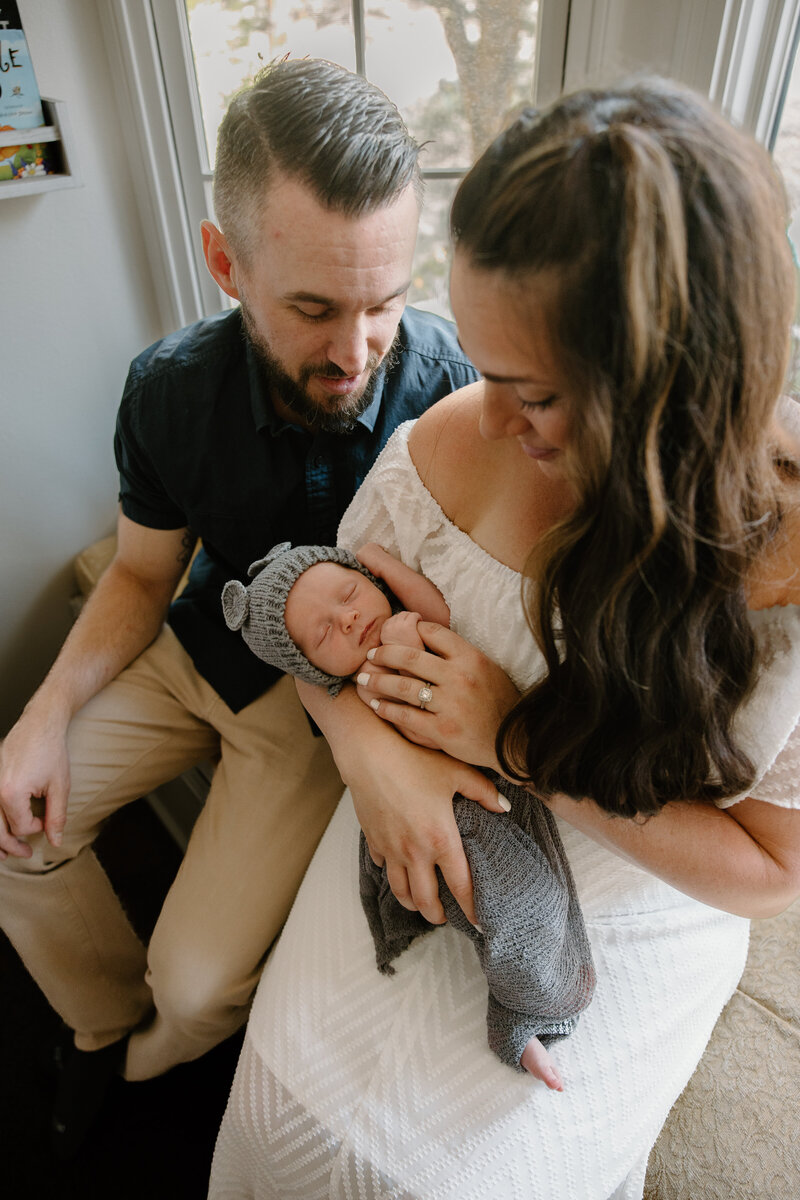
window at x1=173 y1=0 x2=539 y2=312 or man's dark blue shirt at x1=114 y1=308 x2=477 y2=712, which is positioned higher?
window at x1=173 y1=0 x2=539 y2=312

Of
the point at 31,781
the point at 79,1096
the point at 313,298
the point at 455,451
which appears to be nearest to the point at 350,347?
the point at 313,298

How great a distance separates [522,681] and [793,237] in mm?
797

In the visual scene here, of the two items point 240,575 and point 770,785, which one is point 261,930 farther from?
point 770,785

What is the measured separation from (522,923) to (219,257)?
999 mm

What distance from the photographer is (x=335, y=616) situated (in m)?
0.97

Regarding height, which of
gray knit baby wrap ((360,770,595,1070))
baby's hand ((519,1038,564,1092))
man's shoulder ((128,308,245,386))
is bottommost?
baby's hand ((519,1038,564,1092))

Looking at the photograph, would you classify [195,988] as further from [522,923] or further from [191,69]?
[191,69]

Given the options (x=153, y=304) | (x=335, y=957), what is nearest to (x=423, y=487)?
(x=335, y=957)

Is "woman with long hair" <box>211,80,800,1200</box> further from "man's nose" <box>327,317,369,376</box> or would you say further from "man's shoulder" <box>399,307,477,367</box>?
"man's shoulder" <box>399,307,477,367</box>

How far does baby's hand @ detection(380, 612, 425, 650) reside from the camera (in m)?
0.95

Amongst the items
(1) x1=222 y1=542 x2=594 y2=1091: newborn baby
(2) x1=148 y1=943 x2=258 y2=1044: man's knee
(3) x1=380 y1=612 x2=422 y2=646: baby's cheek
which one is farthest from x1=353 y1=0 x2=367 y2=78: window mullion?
(2) x1=148 y1=943 x2=258 y2=1044: man's knee

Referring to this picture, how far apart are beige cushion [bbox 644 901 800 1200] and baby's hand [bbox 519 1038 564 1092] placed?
194 millimetres

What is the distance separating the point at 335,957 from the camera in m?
0.99

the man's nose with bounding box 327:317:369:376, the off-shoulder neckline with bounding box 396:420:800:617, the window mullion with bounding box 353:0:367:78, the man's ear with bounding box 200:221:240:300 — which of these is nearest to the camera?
the off-shoulder neckline with bounding box 396:420:800:617
